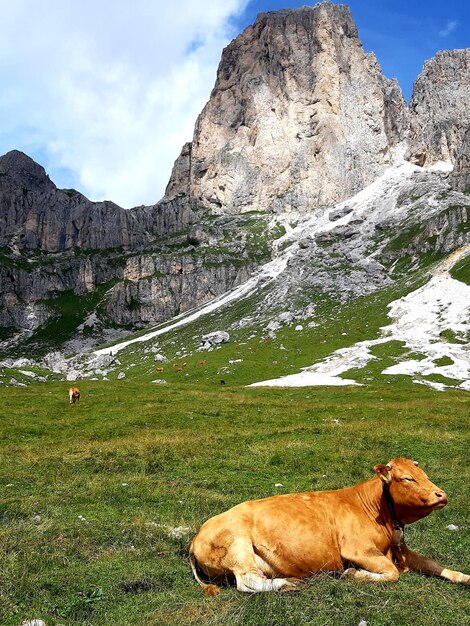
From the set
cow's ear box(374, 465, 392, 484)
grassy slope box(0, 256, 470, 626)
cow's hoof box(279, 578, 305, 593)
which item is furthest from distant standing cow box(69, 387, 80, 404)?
cow's ear box(374, 465, 392, 484)

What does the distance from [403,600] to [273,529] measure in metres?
2.42

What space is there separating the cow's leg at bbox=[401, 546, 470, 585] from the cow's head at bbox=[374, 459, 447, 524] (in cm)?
66

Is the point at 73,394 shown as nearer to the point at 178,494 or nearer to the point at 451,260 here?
the point at 178,494

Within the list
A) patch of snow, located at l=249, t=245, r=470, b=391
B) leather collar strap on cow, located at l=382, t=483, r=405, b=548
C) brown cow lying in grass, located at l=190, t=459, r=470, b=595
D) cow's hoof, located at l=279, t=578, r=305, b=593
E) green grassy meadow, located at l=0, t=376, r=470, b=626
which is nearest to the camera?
green grassy meadow, located at l=0, t=376, r=470, b=626

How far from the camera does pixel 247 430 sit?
96.9 feet

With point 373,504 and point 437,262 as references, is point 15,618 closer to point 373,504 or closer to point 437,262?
point 373,504

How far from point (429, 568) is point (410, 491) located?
145 cm

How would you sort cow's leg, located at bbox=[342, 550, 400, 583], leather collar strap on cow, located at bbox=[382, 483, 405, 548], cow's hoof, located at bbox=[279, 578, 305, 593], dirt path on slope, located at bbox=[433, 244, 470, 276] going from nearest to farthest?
cow's hoof, located at bbox=[279, 578, 305, 593] → cow's leg, located at bbox=[342, 550, 400, 583] → leather collar strap on cow, located at bbox=[382, 483, 405, 548] → dirt path on slope, located at bbox=[433, 244, 470, 276]

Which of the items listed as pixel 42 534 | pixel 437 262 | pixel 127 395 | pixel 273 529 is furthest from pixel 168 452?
pixel 437 262

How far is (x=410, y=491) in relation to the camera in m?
8.62

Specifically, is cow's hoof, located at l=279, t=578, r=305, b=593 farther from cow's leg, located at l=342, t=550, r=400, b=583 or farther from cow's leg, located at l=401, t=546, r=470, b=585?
cow's leg, located at l=401, t=546, r=470, b=585

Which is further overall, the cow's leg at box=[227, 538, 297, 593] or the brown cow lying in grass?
the brown cow lying in grass

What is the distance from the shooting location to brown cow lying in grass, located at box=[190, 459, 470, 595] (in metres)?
8.38

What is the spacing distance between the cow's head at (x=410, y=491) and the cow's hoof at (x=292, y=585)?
2269mm
